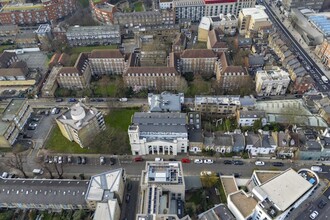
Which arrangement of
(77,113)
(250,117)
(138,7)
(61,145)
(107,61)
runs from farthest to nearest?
(138,7)
(107,61)
(61,145)
(250,117)
(77,113)

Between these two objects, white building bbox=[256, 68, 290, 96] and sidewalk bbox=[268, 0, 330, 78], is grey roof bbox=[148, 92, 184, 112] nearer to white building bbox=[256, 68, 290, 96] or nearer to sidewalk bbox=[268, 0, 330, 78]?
white building bbox=[256, 68, 290, 96]

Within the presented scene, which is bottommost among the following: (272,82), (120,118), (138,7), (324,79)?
(120,118)

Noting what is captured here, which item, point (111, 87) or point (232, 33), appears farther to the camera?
point (232, 33)

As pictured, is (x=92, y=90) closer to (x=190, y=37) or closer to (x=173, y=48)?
(x=173, y=48)

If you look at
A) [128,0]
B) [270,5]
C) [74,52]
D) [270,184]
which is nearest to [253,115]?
[270,184]

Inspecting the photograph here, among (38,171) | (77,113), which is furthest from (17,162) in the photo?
(77,113)

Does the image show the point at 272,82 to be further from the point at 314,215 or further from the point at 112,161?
the point at 112,161

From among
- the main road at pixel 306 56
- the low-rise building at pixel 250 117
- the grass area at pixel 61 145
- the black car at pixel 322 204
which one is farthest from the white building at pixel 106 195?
the main road at pixel 306 56
